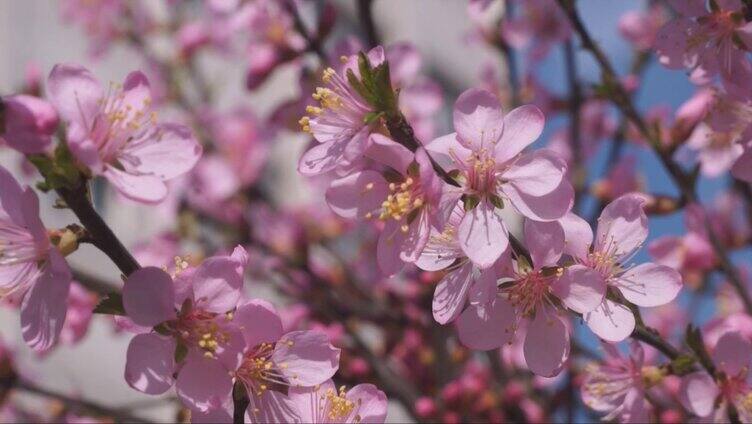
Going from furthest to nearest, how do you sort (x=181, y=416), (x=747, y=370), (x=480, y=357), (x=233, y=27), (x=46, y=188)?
(x=480, y=357), (x=233, y=27), (x=181, y=416), (x=747, y=370), (x=46, y=188)

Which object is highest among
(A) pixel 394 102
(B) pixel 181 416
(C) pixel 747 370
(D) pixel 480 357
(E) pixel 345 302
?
(A) pixel 394 102

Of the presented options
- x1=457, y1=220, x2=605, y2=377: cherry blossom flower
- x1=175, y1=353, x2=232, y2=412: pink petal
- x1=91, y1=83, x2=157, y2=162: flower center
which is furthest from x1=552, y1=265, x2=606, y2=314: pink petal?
x1=91, y1=83, x2=157, y2=162: flower center

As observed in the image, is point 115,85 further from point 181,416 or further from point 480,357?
point 480,357

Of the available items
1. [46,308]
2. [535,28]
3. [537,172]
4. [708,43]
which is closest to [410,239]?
[537,172]

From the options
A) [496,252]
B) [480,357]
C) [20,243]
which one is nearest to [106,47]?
[480,357]

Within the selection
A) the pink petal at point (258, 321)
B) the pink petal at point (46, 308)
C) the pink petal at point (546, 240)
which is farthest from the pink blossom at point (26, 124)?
the pink petal at point (546, 240)

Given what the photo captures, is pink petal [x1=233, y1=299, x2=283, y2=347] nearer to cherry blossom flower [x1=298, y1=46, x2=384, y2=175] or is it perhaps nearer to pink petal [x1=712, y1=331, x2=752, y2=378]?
cherry blossom flower [x1=298, y1=46, x2=384, y2=175]
